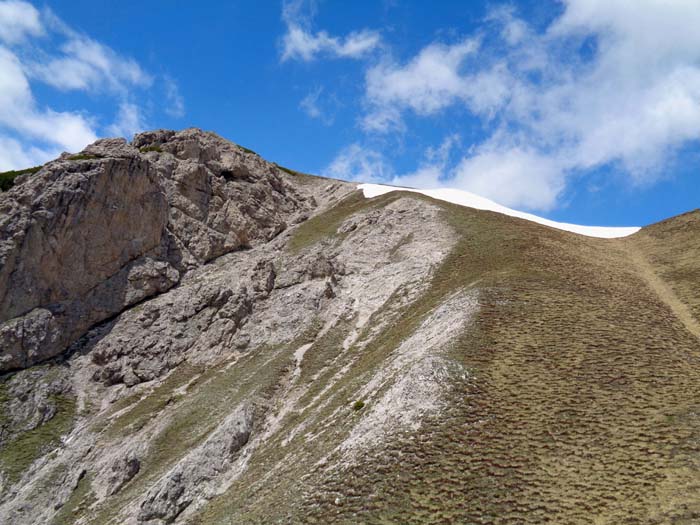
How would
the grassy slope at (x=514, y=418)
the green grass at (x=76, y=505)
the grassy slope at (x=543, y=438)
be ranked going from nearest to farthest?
the grassy slope at (x=543, y=438), the grassy slope at (x=514, y=418), the green grass at (x=76, y=505)

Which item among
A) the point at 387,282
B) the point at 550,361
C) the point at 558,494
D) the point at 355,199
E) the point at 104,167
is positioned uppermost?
the point at 104,167

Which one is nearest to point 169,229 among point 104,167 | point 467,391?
point 104,167

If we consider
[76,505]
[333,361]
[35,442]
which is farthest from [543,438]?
[35,442]

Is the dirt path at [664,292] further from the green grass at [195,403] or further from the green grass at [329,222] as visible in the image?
the green grass at [329,222]

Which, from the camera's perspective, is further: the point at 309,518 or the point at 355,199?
the point at 355,199

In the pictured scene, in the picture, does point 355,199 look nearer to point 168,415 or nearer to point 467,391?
point 168,415

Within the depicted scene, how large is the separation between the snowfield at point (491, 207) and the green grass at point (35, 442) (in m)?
47.6

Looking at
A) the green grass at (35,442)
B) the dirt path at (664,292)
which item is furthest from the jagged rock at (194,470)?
the dirt path at (664,292)

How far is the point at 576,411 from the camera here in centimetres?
2230

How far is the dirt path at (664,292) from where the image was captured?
3212 centimetres

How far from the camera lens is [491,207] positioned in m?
75.9

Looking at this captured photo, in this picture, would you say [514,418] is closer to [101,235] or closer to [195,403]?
[195,403]

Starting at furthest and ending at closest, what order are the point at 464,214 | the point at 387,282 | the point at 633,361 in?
the point at 464,214
the point at 387,282
the point at 633,361

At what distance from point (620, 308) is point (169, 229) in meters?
55.5
